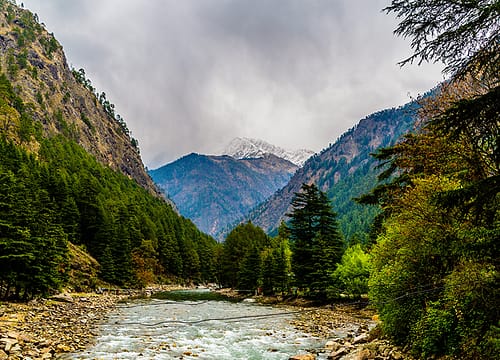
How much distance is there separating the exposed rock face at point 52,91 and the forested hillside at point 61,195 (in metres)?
0.53

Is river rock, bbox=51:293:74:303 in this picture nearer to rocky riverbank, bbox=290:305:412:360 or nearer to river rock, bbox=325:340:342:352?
rocky riverbank, bbox=290:305:412:360

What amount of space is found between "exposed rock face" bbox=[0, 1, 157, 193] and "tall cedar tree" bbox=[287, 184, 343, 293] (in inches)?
4177

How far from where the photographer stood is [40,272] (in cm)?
2794

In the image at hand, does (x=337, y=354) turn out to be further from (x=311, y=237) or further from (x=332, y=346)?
(x=311, y=237)

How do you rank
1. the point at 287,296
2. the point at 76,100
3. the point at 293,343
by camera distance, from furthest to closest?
1. the point at 76,100
2. the point at 287,296
3. the point at 293,343

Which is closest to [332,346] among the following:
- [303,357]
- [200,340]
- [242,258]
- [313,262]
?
[303,357]

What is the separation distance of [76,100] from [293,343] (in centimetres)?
17895

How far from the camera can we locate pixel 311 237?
4597 cm

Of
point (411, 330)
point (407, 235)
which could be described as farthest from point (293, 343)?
point (407, 235)

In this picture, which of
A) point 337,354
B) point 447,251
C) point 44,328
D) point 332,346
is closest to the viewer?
point 447,251

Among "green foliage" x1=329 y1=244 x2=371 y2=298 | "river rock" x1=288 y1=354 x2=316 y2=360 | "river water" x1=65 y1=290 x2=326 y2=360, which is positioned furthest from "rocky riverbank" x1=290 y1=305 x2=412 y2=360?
"green foliage" x1=329 y1=244 x2=371 y2=298

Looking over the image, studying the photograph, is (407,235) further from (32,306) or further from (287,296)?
(287,296)

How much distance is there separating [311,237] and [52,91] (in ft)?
477

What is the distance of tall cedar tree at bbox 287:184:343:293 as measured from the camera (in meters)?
42.6
